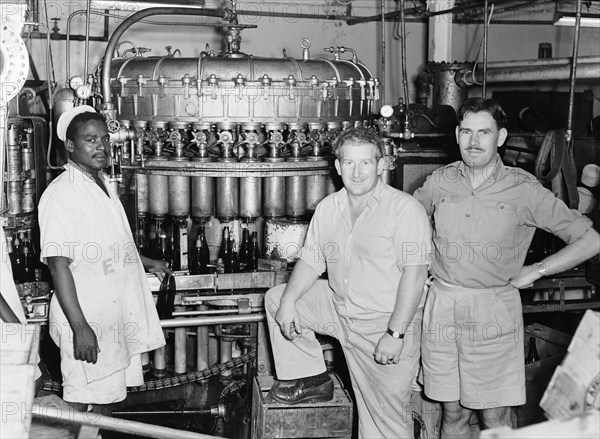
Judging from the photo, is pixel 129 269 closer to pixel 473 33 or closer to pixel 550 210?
pixel 550 210

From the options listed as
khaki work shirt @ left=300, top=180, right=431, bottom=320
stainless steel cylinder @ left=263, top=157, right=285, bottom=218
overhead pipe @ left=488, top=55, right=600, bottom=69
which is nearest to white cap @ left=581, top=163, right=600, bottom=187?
overhead pipe @ left=488, top=55, right=600, bottom=69

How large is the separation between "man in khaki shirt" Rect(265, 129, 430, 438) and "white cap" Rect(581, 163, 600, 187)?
2068 millimetres

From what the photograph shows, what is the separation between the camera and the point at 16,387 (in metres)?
2.36

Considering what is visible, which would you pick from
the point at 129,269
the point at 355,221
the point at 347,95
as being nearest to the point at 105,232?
the point at 129,269

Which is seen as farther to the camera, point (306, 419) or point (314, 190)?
point (314, 190)

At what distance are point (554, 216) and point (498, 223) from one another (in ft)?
0.77

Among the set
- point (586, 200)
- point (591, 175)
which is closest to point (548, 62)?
point (591, 175)

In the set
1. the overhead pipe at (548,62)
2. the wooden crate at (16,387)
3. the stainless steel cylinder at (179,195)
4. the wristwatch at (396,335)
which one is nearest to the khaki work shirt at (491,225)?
the wristwatch at (396,335)

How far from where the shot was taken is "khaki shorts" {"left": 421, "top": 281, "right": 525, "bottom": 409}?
330 cm

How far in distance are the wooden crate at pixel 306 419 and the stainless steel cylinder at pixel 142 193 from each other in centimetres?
193

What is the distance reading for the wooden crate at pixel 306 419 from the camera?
3666mm

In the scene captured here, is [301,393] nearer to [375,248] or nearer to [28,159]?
[375,248]

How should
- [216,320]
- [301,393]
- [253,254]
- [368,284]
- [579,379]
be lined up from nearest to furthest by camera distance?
[579,379] < [368,284] < [301,393] < [216,320] < [253,254]

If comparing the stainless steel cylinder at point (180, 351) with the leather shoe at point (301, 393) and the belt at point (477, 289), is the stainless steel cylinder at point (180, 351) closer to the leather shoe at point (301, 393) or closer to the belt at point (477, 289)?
the leather shoe at point (301, 393)
